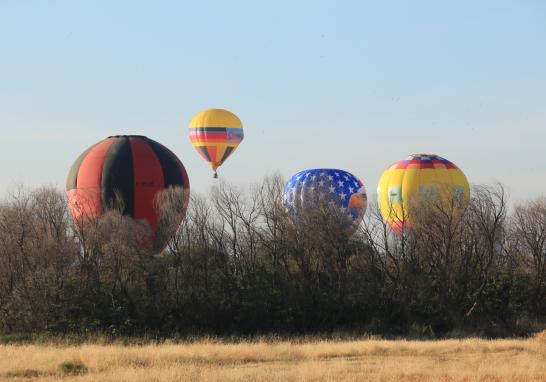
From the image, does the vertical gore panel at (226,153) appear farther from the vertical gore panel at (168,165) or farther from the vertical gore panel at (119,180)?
the vertical gore panel at (119,180)

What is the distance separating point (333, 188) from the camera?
184 ft

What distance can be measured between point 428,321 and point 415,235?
470 cm

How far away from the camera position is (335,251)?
3969cm

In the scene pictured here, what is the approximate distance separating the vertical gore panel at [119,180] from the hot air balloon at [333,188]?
943 cm

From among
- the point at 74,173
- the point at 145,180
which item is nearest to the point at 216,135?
the point at 74,173

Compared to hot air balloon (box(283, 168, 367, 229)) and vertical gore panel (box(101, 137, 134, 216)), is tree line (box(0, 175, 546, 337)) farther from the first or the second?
hot air balloon (box(283, 168, 367, 229))

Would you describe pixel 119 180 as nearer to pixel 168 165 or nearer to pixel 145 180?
pixel 145 180

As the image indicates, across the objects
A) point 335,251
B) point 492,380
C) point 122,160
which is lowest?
point 492,380

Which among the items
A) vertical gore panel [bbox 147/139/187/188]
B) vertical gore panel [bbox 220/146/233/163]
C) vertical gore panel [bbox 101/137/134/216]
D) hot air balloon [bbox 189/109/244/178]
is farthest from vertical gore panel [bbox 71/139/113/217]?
vertical gore panel [bbox 220/146/233/163]

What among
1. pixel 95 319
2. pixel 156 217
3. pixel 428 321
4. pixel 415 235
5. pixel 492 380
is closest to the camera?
pixel 492 380

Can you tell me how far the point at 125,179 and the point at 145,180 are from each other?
0.93 meters

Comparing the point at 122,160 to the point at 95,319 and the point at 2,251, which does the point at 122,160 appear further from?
the point at 95,319

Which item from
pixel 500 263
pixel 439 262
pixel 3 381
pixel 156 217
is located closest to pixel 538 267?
pixel 500 263

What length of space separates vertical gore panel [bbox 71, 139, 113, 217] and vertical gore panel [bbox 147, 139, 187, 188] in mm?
2278
